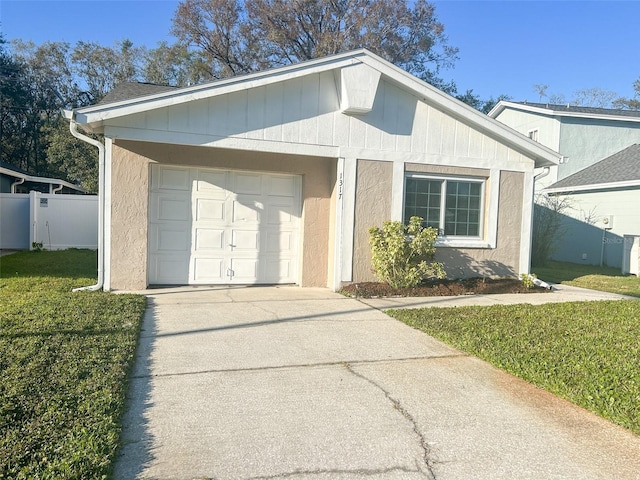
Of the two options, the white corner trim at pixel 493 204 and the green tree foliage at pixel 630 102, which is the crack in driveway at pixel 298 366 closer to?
the white corner trim at pixel 493 204

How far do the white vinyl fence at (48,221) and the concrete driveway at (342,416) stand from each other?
12.3 metres

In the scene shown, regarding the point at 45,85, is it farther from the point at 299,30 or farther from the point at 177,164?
the point at 177,164

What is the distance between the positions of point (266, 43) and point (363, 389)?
25.6 meters

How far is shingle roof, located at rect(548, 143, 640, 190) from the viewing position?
632 inches

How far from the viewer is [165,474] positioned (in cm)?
282

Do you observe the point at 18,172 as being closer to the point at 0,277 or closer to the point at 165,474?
the point at 0,277

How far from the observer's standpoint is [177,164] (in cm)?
902

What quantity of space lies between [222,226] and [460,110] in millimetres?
5209

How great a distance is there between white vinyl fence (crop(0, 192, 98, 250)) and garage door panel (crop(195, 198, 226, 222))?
8.46m

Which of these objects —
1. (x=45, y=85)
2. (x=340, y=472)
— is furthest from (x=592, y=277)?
(x=45, y=85)

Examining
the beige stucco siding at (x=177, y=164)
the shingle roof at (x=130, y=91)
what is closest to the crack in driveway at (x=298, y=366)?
the beige stucco siding at (x=177, y=164)

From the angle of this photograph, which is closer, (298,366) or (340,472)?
(340,472)

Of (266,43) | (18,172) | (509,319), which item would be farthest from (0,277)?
(266,43)

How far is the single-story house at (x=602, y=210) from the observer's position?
1563cm
